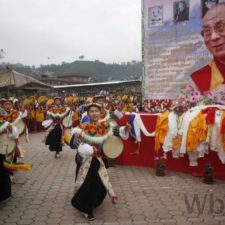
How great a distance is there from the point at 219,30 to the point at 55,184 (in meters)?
5.89

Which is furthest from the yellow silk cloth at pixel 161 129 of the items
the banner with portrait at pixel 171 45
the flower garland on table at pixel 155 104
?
the banner with portrait at pixel 171 45

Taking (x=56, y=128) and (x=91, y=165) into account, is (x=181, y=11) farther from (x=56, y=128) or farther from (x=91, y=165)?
(x=91, y=165)

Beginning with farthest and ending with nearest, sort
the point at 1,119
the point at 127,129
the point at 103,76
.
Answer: the point at 103,76 → the point at 1,119 → the point at 127,129

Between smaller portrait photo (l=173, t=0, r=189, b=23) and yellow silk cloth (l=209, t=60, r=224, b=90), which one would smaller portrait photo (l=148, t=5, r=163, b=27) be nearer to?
smaller portrait photo (l=173, t=0, r=189, b=23)

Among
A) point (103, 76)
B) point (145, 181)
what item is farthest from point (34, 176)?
point (103, 76)

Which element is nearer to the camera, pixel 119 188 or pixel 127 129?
pixel 127 129

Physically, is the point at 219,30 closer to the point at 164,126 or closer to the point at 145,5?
the point at 145,5

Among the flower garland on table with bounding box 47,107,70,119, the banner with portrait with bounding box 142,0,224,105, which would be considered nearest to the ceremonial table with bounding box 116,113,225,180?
the flower garland on table with bounding box 47,107,70,119

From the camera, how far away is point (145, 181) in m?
6.67

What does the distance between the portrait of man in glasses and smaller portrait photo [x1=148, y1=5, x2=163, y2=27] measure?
1.45 metres

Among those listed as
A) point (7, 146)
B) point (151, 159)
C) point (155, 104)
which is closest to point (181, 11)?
point (155, 104)

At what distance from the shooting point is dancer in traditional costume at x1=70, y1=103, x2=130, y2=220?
4742 millimetres

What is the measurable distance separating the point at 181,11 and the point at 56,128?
5.00m

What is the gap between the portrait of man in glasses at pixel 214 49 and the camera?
28.8 feet
